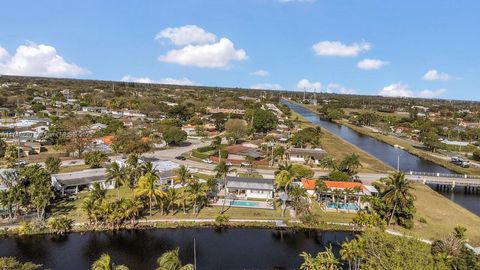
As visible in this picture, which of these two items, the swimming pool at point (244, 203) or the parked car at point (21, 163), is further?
the parked car at point (21, 163)

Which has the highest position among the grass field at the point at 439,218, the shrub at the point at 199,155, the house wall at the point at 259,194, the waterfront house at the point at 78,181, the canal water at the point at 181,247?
the shrub at the point at 199,155

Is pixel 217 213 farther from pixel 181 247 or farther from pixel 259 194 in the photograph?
pixel 259 194

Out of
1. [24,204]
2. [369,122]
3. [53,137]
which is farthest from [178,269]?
[369,122]

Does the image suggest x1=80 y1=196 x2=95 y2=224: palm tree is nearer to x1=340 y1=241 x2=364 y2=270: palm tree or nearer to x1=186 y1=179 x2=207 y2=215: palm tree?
x1=186 y1=179 x2=207 y2=215: palm tree

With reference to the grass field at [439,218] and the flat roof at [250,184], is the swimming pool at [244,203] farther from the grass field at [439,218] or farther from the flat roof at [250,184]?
the grass field at [439,218]

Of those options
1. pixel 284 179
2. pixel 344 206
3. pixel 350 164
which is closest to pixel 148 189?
pixel 284 179

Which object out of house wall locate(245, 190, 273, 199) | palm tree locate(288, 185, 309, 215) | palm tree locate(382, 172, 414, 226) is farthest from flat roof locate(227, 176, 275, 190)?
palm tree locate(382, 172, 414, 226)

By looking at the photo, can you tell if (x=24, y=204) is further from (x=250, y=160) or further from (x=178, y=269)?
(x=250, y=160)

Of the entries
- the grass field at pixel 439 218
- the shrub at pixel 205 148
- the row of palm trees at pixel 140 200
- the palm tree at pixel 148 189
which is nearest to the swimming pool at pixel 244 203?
the row of palm trees at pixel 140 200
